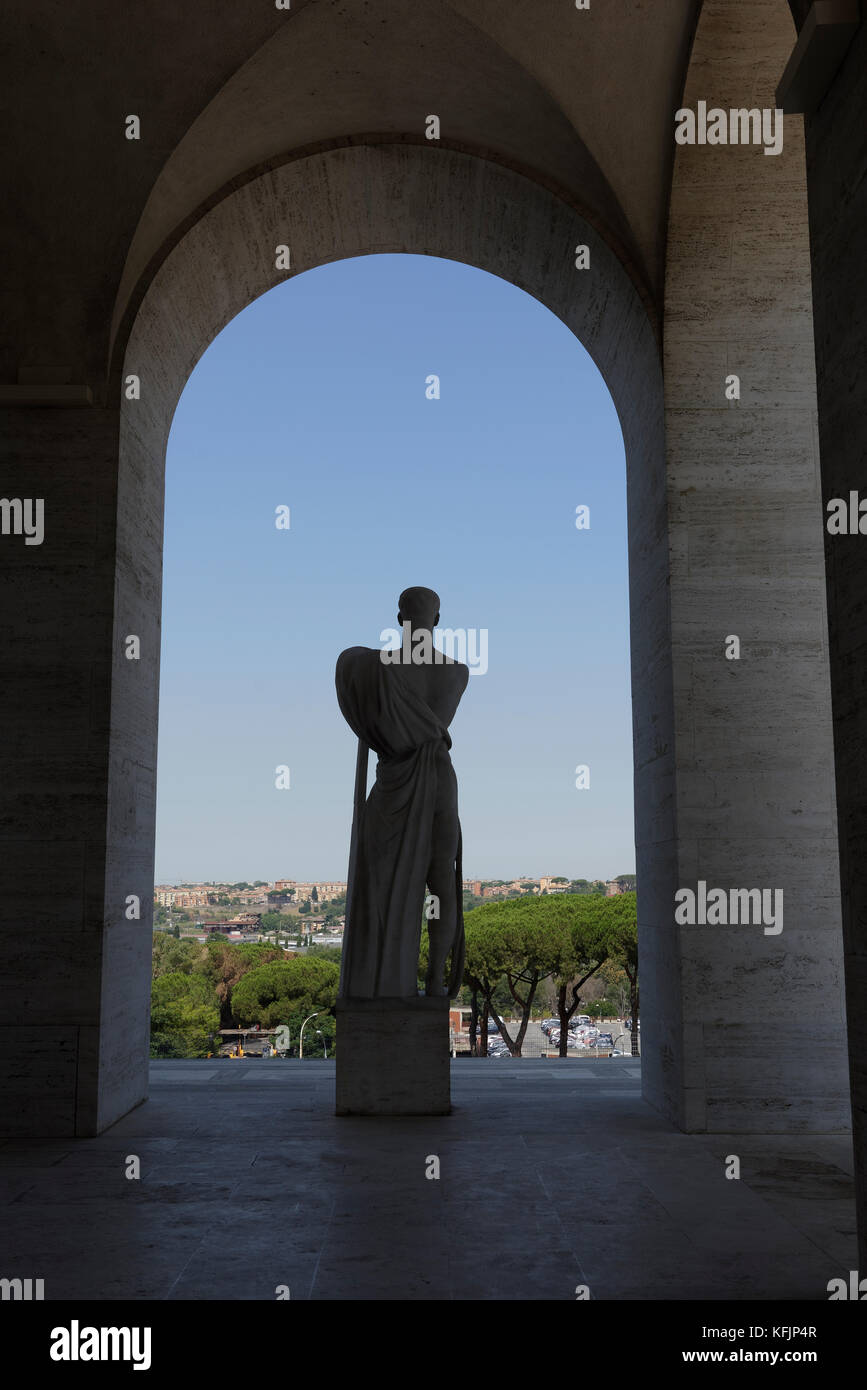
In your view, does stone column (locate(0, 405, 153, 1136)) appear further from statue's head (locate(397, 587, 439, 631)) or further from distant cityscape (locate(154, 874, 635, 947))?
distant cityscape (locate(154, 874, 635, 947))

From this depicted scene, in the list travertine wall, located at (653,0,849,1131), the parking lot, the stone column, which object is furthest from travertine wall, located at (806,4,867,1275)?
the parking lot

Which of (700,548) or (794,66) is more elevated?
(794,66)

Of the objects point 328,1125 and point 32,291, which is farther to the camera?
point 32,291

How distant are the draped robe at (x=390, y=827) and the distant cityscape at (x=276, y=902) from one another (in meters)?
11.2

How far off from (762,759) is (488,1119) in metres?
2.95

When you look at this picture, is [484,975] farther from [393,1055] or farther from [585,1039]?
[393,1055]

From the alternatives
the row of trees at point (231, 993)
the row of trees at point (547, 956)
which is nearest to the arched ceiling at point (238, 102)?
the row of trees at point (547, 956)

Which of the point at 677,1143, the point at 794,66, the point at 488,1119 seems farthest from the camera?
the point at 488,1119

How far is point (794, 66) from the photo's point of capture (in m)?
3.88

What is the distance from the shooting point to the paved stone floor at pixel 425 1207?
3998 mm

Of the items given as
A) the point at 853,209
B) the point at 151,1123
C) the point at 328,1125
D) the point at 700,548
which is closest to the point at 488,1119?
the point at 328,1125

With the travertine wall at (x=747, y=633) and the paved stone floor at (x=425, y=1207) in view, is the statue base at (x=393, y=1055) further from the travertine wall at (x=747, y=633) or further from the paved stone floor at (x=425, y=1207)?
the travertine wall at (x=747, y=633)
